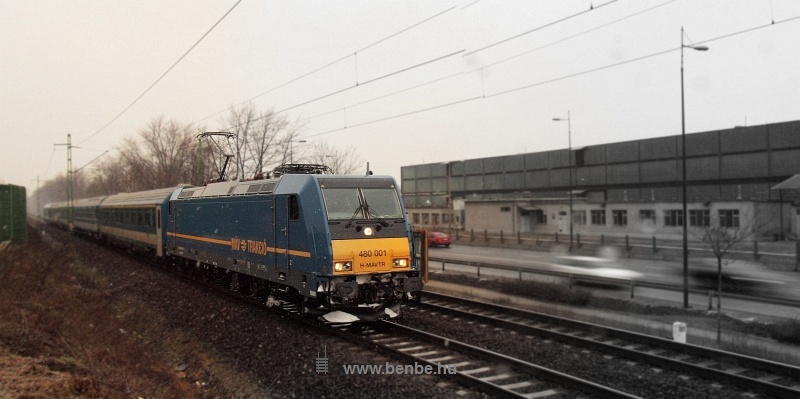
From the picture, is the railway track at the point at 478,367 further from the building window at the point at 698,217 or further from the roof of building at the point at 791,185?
the building window at the point at 698,217

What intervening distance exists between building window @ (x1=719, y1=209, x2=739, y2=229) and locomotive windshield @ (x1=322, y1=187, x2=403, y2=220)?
39.6m

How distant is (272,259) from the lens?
12.6 meters

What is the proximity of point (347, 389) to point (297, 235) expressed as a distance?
411cm

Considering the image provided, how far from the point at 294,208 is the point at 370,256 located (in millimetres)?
2003

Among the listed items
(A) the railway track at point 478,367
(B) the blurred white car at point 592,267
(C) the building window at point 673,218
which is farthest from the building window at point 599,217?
(A) the railway track at point 478,367

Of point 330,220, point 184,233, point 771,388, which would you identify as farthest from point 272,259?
point 771,388

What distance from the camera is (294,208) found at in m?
11.7

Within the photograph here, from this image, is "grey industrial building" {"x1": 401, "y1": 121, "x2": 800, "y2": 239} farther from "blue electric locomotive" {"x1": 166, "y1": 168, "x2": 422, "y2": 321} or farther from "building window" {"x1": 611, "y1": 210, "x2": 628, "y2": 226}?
"blue electric locomotive" {"x1": 166, "y1": 168, "x2": 422, "y2": 321}

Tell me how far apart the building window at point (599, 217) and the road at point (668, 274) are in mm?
15902

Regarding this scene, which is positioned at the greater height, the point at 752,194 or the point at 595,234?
the point at 752,194

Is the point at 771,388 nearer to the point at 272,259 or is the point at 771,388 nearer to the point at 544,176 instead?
the point at 272,259

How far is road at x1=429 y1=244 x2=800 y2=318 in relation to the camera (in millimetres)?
17094

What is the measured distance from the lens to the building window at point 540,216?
55.8 metres

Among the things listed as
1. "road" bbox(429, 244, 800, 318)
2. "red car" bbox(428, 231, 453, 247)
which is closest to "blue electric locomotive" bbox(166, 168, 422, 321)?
"road" bbox(429, 244, 800, 318)
